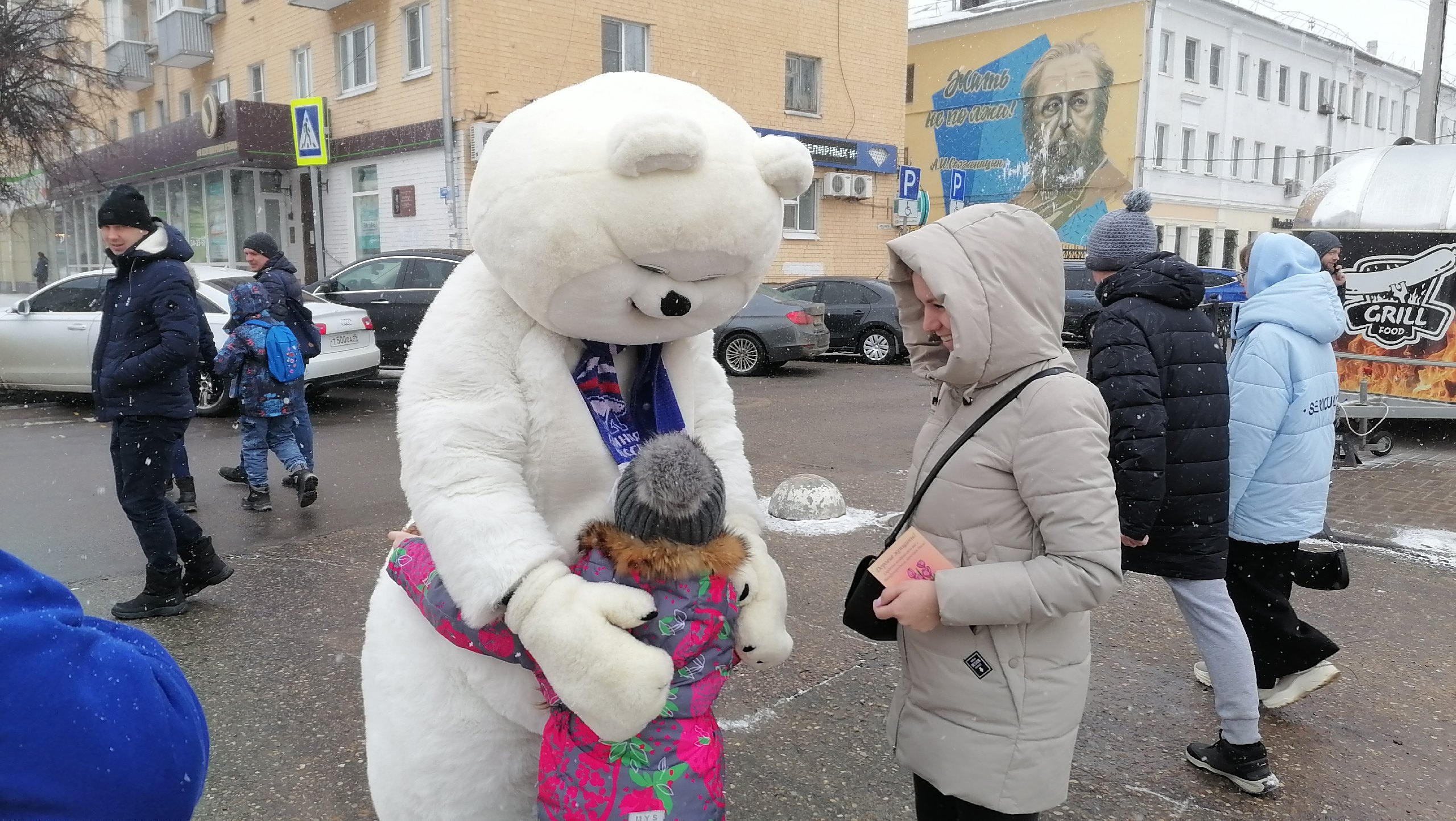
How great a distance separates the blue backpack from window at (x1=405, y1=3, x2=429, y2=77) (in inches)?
463

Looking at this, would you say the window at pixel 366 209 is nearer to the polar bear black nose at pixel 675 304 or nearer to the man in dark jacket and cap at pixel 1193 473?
the man in dark jacket and cap at pixel 1193 473

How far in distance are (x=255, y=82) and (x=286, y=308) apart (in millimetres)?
17876

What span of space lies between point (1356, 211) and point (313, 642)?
977 cm

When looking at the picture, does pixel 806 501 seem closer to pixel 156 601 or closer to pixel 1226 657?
pixel 1226 657

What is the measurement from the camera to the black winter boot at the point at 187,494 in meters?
6.18

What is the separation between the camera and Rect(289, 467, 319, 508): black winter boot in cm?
624

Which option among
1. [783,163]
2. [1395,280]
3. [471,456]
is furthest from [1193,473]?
[1395,280]

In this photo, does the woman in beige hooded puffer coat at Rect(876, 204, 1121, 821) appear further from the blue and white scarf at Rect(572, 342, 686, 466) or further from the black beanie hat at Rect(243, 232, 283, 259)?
the black beanie hat at Rect(243, 232, 283, 259)

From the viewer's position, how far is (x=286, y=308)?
6.79m

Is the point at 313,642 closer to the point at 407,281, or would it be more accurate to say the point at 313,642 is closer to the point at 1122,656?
the point at 1122,656

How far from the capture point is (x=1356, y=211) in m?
9.14

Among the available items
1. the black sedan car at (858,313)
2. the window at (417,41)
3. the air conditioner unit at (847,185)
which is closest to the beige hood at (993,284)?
the black sedan car at (858,313)

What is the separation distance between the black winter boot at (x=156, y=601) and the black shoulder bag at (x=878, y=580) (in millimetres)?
3585

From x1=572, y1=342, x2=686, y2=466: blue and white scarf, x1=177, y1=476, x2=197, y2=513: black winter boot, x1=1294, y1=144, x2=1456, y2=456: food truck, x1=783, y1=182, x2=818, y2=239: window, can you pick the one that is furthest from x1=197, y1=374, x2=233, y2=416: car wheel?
x1=783, y1=182, x2=818, y2=239: window
